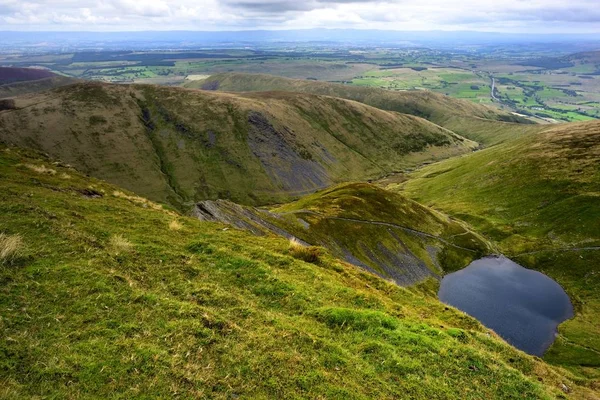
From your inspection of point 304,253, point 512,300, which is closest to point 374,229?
point 512,300

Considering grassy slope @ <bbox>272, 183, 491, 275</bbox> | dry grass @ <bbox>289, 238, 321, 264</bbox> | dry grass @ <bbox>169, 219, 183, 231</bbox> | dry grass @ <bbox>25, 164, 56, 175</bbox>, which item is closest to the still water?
grassy slope @ <bbox>272, 183, 491, 275</bbox>

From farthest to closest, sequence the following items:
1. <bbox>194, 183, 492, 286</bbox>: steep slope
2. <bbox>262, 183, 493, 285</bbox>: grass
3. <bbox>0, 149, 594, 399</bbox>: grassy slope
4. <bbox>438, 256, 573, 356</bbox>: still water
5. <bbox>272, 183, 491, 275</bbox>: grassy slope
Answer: <bbox>272, 183, 491, 275</bbox>: grassy slope → <bbox>262, 183, 493, 285</bbox>: grass → <bbox>194, 183, 492, 286</bbox>: steep slope → <bbox>438, 256, 573, 356</bbox>: still water → <bbox>0, 149, 594, 399</bbox>: grassy slope

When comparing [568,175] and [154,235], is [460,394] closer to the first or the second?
[154,235]

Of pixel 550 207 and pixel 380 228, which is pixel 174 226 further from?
pixel 550 207

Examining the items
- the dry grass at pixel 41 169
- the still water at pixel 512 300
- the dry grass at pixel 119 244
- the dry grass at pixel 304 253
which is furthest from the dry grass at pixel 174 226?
the still water at pixel 512 300

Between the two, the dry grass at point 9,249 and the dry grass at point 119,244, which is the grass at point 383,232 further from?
the dry grass at point 9,249

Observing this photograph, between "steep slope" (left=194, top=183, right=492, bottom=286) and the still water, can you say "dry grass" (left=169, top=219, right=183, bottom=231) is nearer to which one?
"steep slope" (left=194, top=183, right=492, bottom=286)
